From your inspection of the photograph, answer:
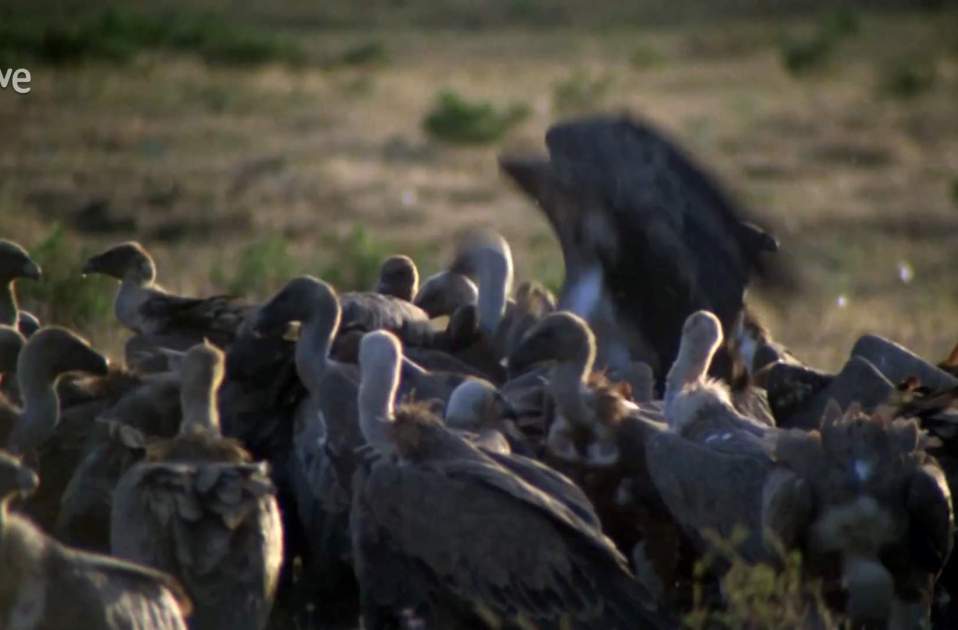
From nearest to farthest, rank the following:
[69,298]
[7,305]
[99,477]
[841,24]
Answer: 1. [99,477]
2. [7,305]
3. [69,298]
4. [841,24]

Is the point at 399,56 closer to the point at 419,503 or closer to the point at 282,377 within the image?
the point at 282,377

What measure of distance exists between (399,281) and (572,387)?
2.20 metres

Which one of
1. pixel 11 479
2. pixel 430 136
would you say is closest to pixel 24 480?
pixel 11 479

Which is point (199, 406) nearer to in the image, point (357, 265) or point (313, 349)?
point (313, 349)

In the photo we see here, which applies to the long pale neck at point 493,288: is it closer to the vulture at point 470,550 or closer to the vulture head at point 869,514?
the vulture at point 470,550

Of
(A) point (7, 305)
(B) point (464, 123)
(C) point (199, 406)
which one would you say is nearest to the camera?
(C) point (199, 406)

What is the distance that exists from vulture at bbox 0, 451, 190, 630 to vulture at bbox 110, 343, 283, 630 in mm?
750

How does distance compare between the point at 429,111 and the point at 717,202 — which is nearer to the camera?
the point at 717,202

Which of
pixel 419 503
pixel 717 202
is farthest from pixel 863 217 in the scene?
pixel 419 503

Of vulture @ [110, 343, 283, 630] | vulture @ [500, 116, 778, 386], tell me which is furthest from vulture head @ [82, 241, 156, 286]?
vulture @ [110, 343, 283, 630]

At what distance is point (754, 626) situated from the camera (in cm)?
605

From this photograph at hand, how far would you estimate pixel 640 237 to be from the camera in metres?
9.31

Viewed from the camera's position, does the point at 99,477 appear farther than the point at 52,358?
No

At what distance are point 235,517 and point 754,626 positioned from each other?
57.3 inches
